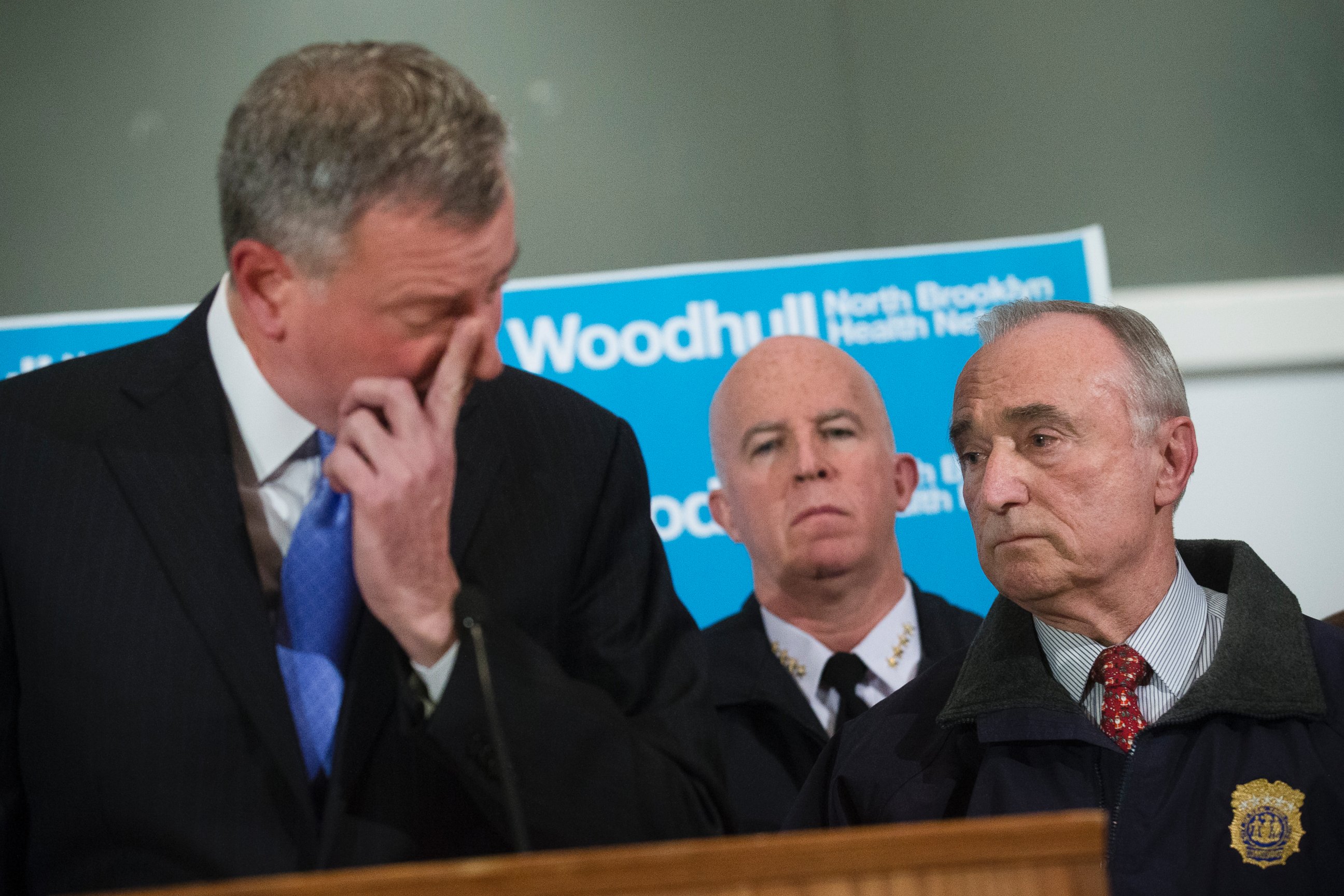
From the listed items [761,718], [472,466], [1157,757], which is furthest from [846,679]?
[472,466]

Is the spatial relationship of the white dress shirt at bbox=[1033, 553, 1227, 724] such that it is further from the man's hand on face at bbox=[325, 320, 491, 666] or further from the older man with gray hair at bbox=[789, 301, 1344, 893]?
the man's hand on face at bbox=[325, 320, 491, 666]

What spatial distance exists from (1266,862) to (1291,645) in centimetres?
31

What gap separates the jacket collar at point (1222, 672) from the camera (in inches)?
71.6

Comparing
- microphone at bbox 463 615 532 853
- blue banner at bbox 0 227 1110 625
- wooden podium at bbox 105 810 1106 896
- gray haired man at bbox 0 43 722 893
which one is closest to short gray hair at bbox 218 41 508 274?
gray haired man at bbox 0 43 722 893

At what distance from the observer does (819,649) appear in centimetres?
249

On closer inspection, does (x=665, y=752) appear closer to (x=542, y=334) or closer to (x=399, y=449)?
(x=399, y=449)

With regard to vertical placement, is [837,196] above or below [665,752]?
above

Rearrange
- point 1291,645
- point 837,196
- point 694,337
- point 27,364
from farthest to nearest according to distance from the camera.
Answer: point 837,196 < point 694,337 < point 27,364 < point 1291,645

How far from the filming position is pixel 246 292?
65.7 inches

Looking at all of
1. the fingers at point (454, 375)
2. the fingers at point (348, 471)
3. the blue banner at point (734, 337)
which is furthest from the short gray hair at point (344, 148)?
the blue banner at point (734, 337)

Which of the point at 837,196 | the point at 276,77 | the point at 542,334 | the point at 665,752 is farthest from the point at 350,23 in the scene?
the point at 665,752

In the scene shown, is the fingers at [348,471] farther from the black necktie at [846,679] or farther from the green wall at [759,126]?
the green wall at [759,126]

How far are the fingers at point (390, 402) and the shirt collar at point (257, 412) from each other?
0.09m

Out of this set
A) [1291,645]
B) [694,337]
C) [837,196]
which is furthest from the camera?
[837,196]
